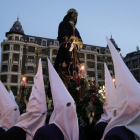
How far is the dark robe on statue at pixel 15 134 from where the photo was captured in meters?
3.70

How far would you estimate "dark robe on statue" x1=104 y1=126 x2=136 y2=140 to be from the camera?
223 centimetres

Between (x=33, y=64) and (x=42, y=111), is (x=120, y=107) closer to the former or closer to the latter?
(x=42, y=111)

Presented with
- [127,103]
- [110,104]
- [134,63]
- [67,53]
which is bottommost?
[110,104]

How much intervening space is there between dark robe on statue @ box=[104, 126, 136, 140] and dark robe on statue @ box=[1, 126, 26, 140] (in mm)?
2279

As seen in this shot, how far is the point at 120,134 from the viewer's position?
2.24m

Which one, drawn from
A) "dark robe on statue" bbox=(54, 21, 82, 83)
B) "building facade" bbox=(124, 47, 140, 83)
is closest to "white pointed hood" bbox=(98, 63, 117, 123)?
"dark robe on statue" bbox=(54, 21, 82, 83)

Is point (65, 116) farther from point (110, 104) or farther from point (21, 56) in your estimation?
point (21, 56)

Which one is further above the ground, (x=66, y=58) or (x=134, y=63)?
(x=134, y=63)

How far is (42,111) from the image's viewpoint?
4078 mm

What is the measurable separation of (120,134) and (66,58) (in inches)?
258

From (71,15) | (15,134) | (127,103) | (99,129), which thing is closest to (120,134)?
(127,103)

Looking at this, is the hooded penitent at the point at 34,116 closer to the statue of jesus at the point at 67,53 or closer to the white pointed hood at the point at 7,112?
the white pointed hood at the point at 7,112

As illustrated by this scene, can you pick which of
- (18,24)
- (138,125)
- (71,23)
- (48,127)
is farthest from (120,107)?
(18,24)

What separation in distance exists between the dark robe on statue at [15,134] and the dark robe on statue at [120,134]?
2.28m
